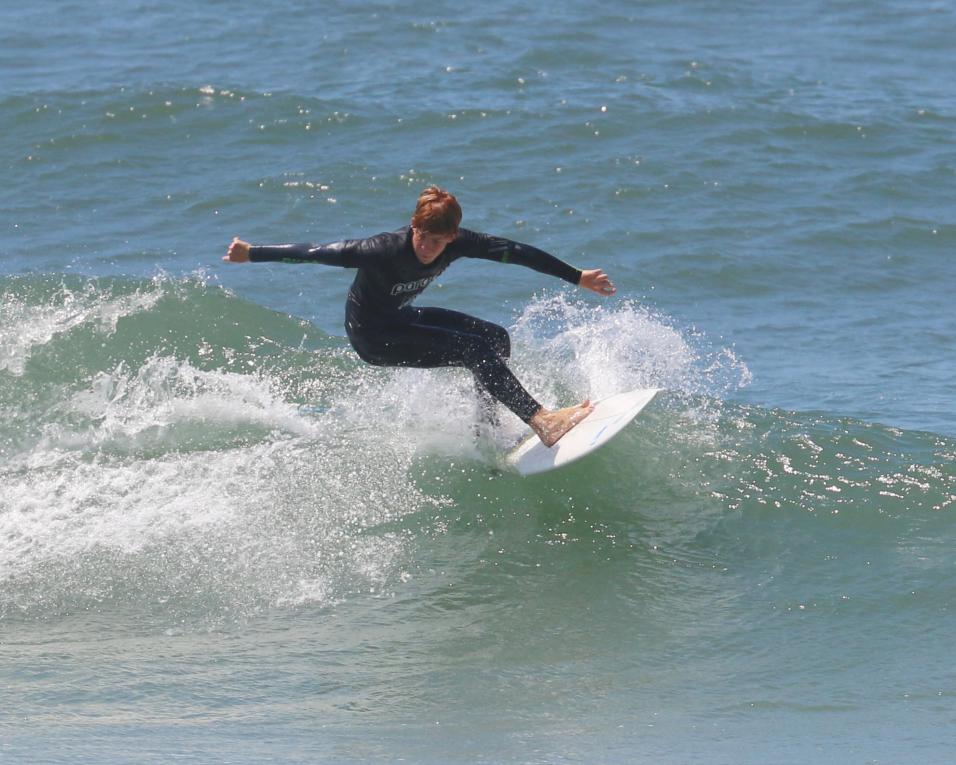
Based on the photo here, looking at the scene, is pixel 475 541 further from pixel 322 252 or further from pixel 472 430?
pixel 322 252

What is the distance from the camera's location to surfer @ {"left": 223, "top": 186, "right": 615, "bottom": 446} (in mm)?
6852

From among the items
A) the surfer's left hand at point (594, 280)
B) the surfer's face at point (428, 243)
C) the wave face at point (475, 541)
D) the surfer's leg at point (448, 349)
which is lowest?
the wave face at point (475, 541)

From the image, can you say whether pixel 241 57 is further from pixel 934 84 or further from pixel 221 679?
pixel 221 679

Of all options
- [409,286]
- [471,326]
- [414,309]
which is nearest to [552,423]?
[471,326]

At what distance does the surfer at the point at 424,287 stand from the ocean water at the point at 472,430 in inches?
27.0

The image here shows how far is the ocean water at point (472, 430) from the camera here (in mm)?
5781

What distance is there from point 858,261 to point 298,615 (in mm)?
9238

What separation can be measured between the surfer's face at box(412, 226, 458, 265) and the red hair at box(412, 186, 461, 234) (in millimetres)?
41

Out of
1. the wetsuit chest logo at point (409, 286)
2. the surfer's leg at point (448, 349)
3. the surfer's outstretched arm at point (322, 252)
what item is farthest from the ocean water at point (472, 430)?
the surfer's outstretched arm at point (322, 252)

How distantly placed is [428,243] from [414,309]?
30.8 inches

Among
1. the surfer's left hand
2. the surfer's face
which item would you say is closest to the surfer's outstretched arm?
the surfer's face

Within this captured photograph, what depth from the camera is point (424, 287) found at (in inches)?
286

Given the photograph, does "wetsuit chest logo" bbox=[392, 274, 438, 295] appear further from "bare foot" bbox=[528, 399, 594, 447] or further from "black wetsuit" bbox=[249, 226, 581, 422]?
"bare foot" bbox=[528, 399, 594, 447]

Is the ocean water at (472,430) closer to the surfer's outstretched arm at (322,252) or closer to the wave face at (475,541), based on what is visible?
the wave face at (475,541)
